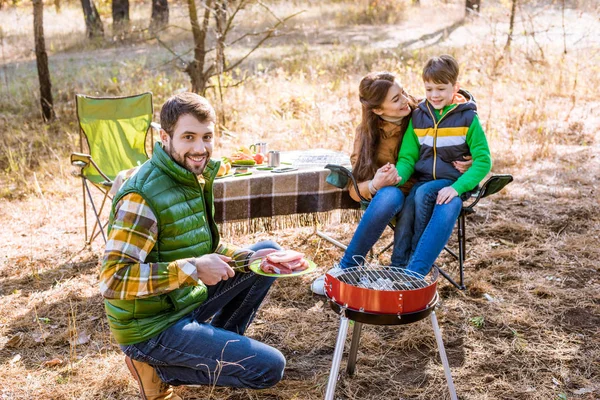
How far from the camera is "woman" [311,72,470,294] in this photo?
10.2 feet

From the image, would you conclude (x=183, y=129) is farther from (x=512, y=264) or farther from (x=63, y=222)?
(x=63, y=222)

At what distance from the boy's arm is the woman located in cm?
102

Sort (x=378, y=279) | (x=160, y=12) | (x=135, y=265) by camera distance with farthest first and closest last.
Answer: (x=160, y=12) → (x=378, y=279) → (x=135, y=265)

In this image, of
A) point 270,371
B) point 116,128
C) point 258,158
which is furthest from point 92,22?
point 270,371

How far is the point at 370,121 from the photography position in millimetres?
3336

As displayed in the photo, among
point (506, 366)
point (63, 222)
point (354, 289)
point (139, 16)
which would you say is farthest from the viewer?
point (139, 16)

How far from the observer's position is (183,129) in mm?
2131

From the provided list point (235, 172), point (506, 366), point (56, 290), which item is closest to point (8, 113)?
point (56, 290)

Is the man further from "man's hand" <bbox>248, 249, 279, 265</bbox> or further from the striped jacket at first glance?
the striped jacket

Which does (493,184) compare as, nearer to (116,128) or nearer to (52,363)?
(52,363)

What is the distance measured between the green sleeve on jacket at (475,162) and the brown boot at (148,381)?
66.5 inches

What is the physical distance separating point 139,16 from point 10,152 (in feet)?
41.1

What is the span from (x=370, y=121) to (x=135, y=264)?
1723 millimetres

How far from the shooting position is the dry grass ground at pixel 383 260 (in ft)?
8.89
